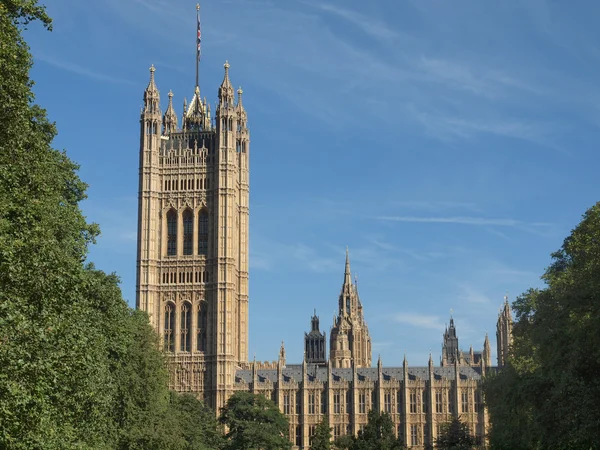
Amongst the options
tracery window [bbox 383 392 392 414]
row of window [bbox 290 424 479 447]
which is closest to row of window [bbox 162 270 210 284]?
row of window [bbox 290 424 479 447]

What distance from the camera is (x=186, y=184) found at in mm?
123688

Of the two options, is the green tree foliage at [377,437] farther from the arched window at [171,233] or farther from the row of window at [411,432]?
the arched window at [171,233]

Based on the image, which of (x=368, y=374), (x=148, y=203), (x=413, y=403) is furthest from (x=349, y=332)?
(x=148, y=203)

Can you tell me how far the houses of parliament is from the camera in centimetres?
11931

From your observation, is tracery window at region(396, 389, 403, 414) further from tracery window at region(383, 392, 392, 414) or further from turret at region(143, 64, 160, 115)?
turret at region(143, 64, 160, 115)

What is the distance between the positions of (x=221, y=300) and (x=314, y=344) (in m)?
63.4

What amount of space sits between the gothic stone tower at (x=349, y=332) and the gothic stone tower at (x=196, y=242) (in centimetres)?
3639

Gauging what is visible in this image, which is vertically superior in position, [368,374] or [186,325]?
[186,325]

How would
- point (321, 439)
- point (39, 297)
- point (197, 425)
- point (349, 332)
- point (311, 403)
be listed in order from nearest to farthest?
point (39, 297), point (197, 425), point (321, 439), point (311, 403), point (349, 332)

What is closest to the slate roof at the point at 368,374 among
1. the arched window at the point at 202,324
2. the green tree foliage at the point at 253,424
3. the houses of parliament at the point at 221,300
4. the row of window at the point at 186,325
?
the houses of parliament at the point at 221,300

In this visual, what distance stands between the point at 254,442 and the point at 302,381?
3600 centimetres

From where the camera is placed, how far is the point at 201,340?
119500 mm

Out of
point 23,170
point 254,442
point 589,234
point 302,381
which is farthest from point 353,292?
point 23,170

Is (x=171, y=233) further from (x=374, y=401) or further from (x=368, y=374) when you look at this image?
(x=374, y=401)
